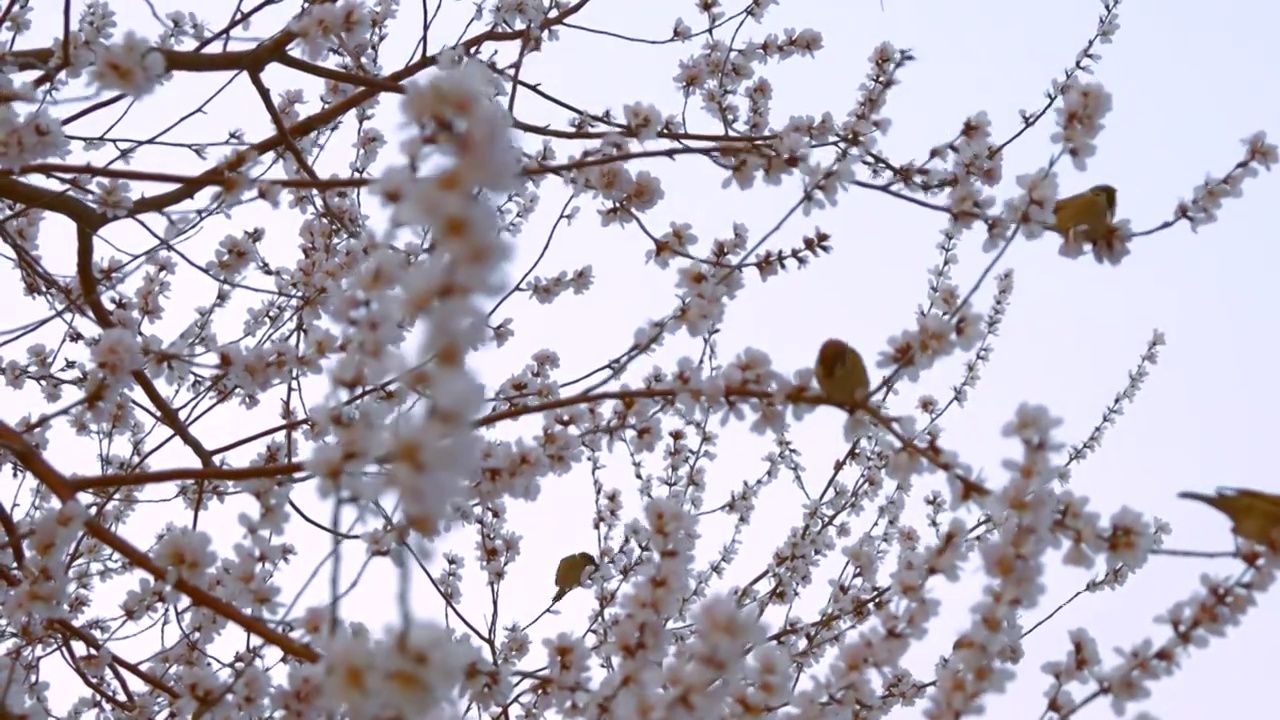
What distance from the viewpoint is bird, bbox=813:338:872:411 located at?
1.65 meters

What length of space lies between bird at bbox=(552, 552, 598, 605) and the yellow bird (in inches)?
77.9

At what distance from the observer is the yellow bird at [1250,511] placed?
1.46 m

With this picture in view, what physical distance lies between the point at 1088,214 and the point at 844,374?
2.20 ft

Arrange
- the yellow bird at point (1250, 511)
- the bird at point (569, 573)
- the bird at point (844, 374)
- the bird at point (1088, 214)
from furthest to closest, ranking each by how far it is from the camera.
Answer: the bird at point (569, 573) → the bird at point (1088, 214) → the bird at point (844, 374) → the yellow bird at point (1250, 511)

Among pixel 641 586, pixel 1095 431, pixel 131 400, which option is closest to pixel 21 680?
pixel 131 400

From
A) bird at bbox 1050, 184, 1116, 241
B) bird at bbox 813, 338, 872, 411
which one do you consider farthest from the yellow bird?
bird at bbox 1050, 184, 1116, 241

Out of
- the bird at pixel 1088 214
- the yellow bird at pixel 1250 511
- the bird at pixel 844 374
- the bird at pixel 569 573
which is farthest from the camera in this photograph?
the bird at pixel 569 573

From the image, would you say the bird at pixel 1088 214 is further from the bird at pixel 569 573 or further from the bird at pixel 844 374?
the bird at pixel 569 573

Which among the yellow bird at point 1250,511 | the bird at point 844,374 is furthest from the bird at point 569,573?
the yellow bird at point 1250,511

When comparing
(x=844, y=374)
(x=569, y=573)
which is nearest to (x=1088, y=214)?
(x=844, y=374)

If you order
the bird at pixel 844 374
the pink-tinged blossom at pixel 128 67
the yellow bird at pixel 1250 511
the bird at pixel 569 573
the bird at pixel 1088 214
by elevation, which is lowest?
the yellow bird at pixel 1250 511

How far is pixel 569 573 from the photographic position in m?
3.14

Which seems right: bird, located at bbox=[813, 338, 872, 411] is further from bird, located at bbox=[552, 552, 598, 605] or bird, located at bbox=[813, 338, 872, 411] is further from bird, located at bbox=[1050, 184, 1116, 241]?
bird, located at bbox=[552, 552, 598, 605]

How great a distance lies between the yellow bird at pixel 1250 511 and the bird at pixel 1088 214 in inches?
24.5
